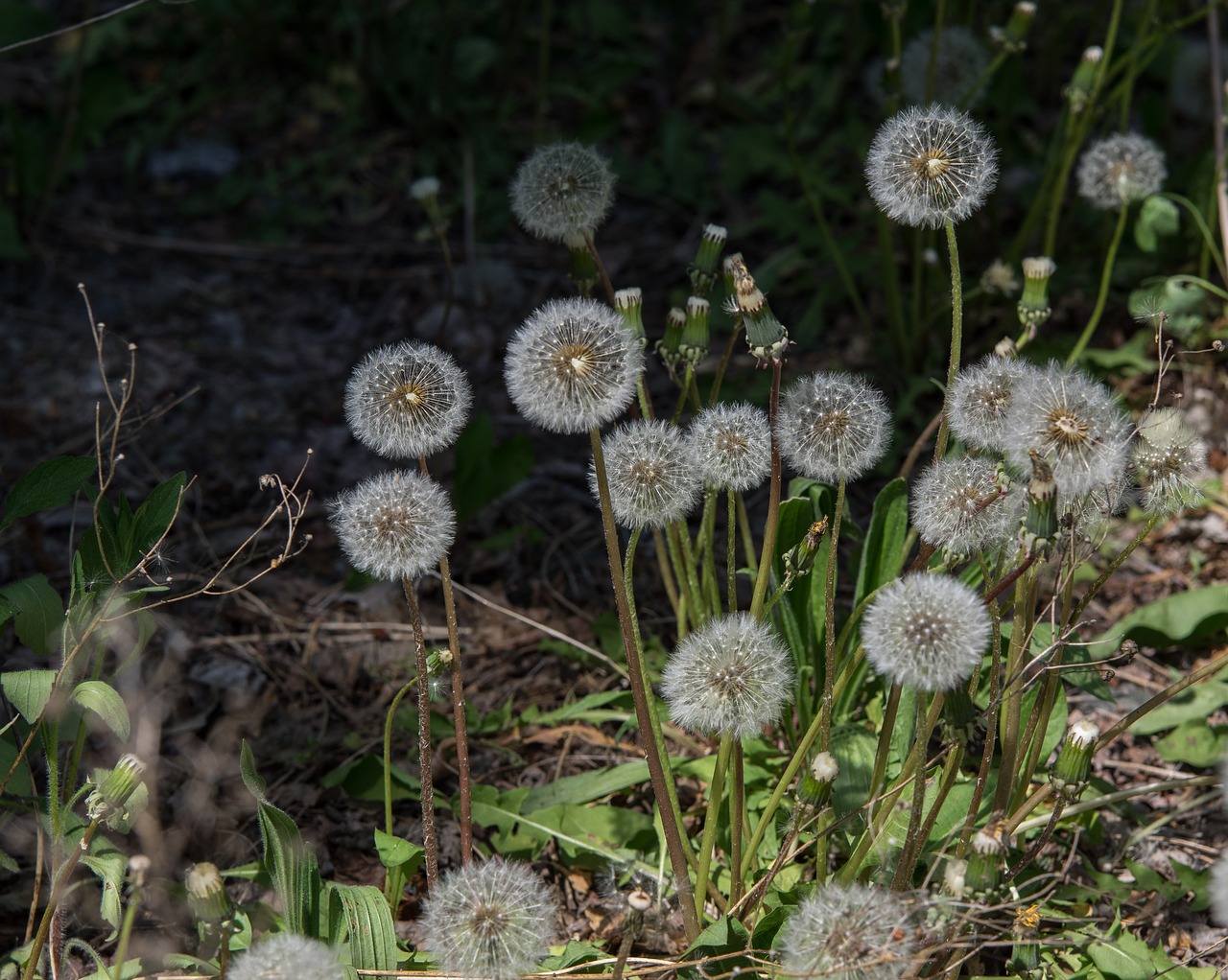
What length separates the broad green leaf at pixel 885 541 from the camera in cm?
282

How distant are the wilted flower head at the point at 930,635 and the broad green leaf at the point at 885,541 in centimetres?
88

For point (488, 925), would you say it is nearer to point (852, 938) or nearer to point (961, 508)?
point (852, 938)

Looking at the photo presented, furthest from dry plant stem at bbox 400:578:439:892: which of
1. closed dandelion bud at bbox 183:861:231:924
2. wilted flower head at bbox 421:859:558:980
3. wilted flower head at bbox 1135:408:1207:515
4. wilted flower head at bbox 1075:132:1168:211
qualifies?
wilted flower head at bbox 1075:132:1168:211

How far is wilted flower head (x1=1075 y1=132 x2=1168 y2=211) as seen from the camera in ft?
11.5

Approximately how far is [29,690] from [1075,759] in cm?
189

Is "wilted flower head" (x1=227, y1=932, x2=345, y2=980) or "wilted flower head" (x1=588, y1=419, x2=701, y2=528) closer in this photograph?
"wilted flower head" (x1=227, y1=932, x2=345, y2=980)

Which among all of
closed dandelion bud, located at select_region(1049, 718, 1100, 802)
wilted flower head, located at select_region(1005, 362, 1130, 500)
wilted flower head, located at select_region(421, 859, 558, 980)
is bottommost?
wilted flower head, located at select_region(421, 859, 558, 980)

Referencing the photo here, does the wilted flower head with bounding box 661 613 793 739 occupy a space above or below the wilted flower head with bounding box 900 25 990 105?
below

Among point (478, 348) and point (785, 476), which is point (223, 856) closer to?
point (785, 476)

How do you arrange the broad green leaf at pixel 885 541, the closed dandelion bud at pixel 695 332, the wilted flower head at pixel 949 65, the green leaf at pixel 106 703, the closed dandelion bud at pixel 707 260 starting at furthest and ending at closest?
the wilted flower head at pixel 949 65 < the broad green leaf at pixel 885 541 < the closed dandelion bud at pixel 707 260 < the closed dandelion bud at pixel 695 332 < the green leaf at pixel 106 703

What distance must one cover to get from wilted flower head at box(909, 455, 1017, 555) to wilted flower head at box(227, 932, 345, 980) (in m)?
1.28

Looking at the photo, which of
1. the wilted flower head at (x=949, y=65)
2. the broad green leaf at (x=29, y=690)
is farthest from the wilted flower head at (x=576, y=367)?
the wilted flower head at (x=949, y=65)

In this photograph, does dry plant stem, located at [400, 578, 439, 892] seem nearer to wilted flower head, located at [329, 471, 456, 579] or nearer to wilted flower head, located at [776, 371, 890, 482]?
wilted flower head, located at [329, 471, 456, 579]

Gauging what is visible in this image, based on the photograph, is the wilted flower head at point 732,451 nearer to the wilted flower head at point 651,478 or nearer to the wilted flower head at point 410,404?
the wilted flower head at point 651,478
